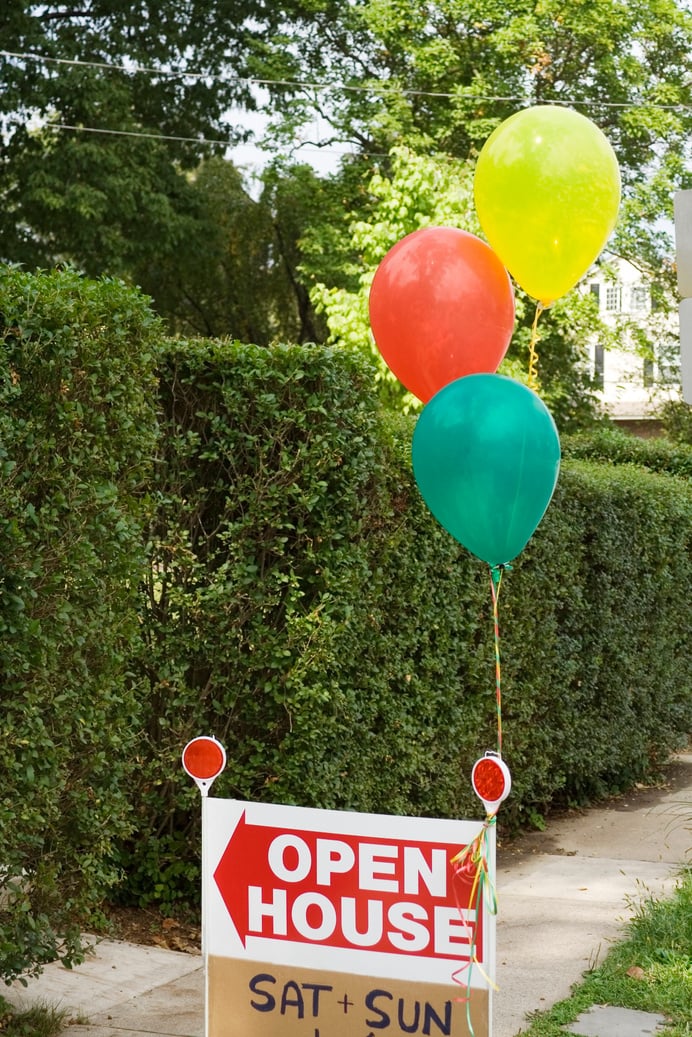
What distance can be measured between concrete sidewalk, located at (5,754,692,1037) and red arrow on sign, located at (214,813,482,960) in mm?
1425

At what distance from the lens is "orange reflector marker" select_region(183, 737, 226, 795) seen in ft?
10.9

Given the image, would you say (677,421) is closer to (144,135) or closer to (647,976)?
(144,135)

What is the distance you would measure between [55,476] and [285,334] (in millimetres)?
25286

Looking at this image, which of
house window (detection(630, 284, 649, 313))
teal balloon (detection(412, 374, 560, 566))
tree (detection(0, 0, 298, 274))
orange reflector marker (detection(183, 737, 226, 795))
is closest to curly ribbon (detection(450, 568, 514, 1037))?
orange reflector marker (detection(183, 737, 226, 795))

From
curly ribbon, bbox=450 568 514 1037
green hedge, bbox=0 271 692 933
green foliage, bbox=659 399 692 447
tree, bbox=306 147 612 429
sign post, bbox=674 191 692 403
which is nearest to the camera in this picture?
curly ribbon, bbox=450 568 514 1037

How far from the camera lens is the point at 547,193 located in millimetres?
4312

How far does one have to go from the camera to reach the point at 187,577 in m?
5.59

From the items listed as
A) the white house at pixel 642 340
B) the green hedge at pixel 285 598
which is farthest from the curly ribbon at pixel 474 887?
the white house at pixel 642 340

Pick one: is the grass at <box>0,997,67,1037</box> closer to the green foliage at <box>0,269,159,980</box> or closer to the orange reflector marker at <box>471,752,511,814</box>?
the green foliage at <box>0,269,159,980</box>

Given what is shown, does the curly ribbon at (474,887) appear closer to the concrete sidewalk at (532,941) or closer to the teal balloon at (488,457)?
the teal balloon at (488,457)

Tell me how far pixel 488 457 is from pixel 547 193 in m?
1.04

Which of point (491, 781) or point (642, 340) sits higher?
point (642, 340)

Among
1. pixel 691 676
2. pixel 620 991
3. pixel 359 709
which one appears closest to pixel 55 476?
pixel 359 709

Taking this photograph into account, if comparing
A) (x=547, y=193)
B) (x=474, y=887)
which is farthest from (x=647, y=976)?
(x=547, y=193)
